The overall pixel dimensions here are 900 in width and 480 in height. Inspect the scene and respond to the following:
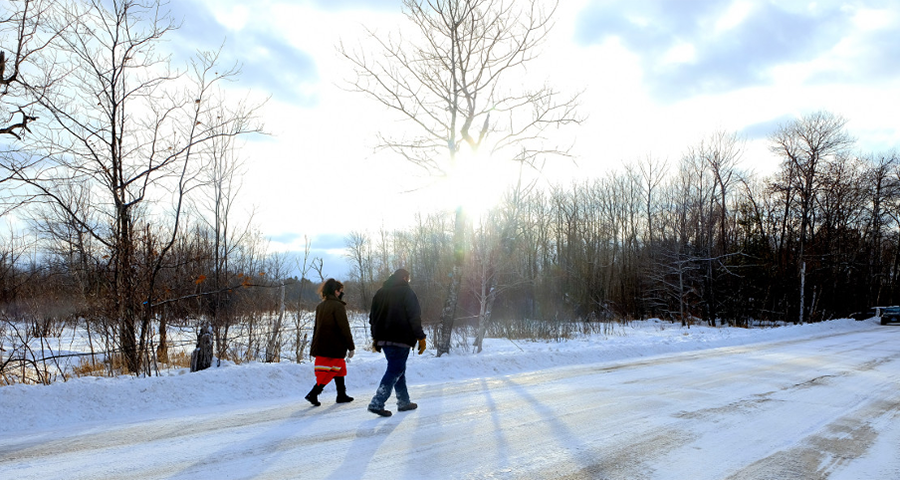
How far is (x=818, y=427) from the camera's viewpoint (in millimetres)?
5938

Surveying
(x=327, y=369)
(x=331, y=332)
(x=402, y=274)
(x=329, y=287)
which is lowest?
(x=327, y=369)

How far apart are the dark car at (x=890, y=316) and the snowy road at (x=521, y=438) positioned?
2917 centimetres

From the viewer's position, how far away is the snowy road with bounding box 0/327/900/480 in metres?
4.41

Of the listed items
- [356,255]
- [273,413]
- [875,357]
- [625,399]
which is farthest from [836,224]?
[356,255]

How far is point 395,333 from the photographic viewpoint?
6602mm

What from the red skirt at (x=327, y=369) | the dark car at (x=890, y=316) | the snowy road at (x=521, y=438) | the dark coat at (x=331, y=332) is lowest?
the dark car at (x=890, y=316)

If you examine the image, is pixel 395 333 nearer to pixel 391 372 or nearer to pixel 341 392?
pixel 391 372

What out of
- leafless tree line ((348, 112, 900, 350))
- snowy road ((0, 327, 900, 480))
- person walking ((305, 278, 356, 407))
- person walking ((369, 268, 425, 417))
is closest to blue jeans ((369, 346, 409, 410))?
person walking ((369, 268, 425, 417))

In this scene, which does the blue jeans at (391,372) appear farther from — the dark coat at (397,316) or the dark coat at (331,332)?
the dark coat at (331,332)

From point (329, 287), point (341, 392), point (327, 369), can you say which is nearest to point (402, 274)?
point (329, 287)

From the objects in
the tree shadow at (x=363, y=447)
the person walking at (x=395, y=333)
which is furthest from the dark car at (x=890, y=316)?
the tree shadow at (x=363, y=447)

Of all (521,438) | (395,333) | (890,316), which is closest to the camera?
(521,438)

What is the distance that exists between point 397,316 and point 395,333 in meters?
0.22

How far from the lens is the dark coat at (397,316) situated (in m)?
6.61
